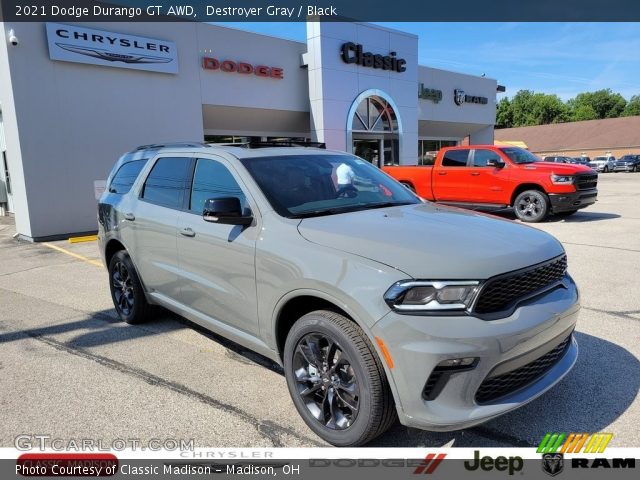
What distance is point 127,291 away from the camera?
17.0ft

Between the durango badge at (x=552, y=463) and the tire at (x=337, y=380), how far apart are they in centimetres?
88

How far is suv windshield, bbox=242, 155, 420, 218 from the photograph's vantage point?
3480 millimetres

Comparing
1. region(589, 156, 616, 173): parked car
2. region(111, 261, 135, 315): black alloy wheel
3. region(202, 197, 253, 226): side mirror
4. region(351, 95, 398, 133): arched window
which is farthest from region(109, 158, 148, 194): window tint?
region(589, 156, 616, 173): parked car

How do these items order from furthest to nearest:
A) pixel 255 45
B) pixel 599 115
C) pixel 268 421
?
pixel 599 115, pixel 255 45, pixel 268 421

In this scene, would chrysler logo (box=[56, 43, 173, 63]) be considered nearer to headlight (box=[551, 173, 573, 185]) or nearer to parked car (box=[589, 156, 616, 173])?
headlight (box=[551, 173, 573, 185])

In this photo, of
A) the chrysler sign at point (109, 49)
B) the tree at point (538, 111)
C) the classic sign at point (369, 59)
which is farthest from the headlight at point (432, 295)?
the tree at point (538, 111)

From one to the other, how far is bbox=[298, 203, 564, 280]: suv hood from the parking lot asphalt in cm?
110

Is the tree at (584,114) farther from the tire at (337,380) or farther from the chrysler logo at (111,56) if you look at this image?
the tire at (337,380)

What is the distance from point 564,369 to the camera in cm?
297

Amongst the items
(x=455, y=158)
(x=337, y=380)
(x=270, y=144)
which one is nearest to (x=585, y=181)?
(x=455, y=158)

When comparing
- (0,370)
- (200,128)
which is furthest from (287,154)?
(200,128)

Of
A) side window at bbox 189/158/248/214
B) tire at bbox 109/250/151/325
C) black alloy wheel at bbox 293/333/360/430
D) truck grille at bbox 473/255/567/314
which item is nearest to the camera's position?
truck grille at bbox 473/255/567/314

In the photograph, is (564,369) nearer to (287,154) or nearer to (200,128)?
(287,154)

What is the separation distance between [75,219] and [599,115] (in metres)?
107
